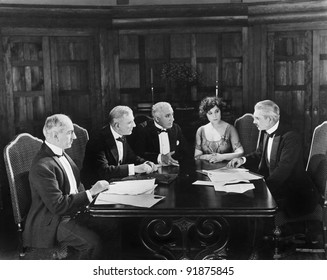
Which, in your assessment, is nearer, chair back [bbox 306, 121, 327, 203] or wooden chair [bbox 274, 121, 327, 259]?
wooden chair [bbox 274, 121, 327, 259]

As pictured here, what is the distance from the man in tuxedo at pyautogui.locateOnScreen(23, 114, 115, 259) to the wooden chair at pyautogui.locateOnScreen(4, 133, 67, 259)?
7 cm

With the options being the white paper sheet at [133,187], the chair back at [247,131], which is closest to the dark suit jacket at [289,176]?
the chair back at [247,131]

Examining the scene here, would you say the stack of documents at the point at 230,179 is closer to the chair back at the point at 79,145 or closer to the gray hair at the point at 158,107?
the gray hair at the point at 158,107

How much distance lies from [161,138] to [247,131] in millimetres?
586

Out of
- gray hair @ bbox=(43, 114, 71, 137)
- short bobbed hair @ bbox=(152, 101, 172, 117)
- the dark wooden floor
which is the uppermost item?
short bobbed hair @ bbox=(152, 101, 172, 117)

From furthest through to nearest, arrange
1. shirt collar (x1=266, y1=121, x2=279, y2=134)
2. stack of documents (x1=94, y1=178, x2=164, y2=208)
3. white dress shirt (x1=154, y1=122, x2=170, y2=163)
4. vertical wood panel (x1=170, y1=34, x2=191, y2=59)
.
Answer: white dress shirt (x1=154, y1=122, x2=170, y2=163), vertical wood panel (x1=170, y1=34, x2=191, y2=59), shirt collar (x1=266, y1=121, x2=279, y2=134), stack of documents (x1=94, y1=178, x2=164, y2=208)

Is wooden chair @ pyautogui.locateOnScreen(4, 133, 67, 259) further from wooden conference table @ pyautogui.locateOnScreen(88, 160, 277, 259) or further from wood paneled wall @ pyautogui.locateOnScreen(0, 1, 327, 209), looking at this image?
wooden conference table @ pyautogui.locateOnScreen(88, 160, 277, 259)

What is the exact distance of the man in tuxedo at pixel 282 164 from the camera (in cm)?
257

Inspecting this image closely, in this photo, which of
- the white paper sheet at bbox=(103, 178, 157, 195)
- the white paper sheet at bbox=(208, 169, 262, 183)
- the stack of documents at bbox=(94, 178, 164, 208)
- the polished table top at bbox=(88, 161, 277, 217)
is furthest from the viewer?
the white paper sheet at bbox=(208, 169, 262, 183)

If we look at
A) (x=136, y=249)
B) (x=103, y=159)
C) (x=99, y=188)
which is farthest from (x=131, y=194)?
(x=103, y=159)

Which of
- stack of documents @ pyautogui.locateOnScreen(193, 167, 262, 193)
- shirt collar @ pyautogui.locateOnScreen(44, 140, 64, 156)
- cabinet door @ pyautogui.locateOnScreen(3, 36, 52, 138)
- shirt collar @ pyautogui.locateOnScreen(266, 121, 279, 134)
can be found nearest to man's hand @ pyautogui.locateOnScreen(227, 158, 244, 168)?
stack of documents @ pyautogui.locateOnScreen(193, 167, 262, 193)

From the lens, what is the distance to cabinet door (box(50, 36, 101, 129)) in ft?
9.11

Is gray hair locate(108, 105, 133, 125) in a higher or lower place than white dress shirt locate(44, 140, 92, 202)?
higher
